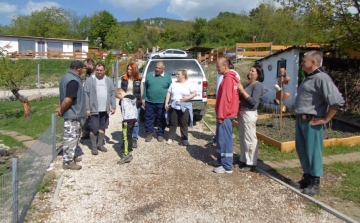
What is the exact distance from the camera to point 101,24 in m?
72.8

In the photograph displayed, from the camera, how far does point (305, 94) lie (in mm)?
4402

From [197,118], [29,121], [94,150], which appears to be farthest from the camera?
[29,121]

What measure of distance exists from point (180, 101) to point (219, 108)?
5.60 feet

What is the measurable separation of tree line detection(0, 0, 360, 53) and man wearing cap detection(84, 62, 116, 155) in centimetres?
713

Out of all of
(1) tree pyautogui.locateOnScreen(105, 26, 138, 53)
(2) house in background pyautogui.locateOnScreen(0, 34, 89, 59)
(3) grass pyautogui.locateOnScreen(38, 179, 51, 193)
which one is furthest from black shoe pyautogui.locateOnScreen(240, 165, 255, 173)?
(1) tree pyautogui.locateOnScreen(105, 26, 138, 53)

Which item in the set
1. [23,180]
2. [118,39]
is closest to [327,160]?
[23,180]

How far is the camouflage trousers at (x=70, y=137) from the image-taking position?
5391 millimetres

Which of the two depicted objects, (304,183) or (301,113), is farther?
(304,183)

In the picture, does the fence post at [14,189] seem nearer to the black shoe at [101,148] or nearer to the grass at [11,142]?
the black shoe at [101,148]

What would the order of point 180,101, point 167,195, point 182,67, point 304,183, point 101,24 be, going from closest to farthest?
point 167,195 → point 304,183 → point 180,101 → point 182,67 → point 101,24

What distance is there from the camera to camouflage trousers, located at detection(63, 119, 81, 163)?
5391mm

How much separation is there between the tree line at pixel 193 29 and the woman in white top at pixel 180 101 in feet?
18.4

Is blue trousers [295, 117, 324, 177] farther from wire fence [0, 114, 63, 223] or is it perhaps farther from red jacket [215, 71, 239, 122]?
wire fence [0, 114, 63, 223]

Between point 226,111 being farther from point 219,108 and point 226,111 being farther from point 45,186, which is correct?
point 45,186
